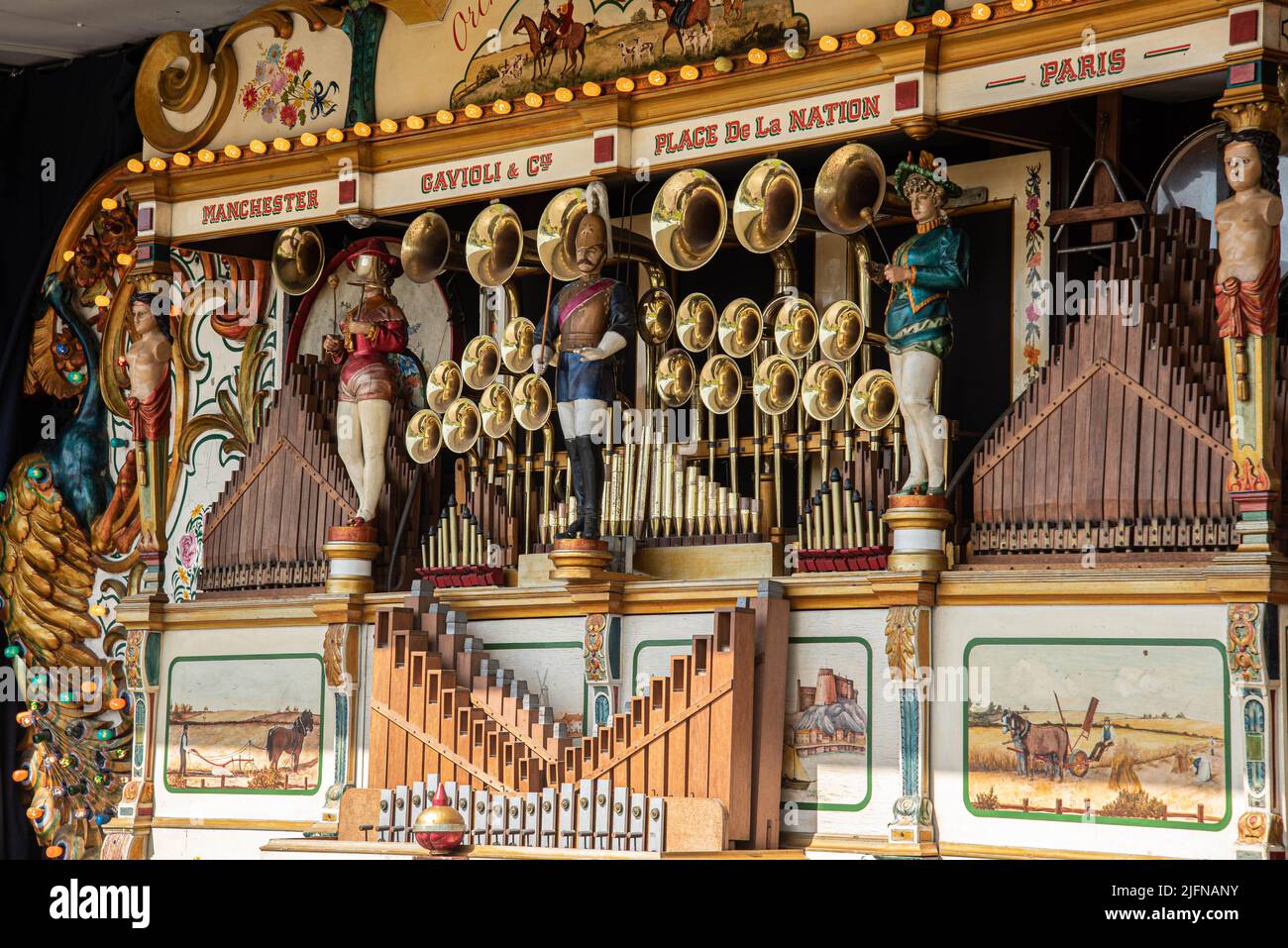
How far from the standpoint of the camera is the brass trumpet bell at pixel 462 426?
32.5 ft

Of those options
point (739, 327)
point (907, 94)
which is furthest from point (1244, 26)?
point (739, 327)

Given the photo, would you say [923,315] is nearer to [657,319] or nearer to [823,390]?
[823,390]

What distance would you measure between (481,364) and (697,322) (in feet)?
3.72

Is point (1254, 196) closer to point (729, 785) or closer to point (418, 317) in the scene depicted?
point (729, 785)

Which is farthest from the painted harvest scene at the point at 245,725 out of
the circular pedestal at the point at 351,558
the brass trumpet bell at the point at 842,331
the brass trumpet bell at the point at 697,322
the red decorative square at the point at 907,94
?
the red decorative square at the point at 907,94

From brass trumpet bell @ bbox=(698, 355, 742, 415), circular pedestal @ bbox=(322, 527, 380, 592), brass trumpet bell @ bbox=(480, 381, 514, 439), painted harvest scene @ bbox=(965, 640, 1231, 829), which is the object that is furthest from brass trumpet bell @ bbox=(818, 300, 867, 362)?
circular pedestal @ bbox=(322, 527, 380, 592)

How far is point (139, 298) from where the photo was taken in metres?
→ 10.9

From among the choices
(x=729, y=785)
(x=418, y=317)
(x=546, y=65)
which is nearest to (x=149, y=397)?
(x=418, y=317)

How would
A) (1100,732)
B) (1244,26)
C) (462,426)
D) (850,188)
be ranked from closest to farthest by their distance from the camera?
(1244,26), (1100,732), (850,188), (462,426)

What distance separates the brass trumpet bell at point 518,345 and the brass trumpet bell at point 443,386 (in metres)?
0.48

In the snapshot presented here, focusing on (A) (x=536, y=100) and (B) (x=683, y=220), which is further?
(A) (x=536, y=100)

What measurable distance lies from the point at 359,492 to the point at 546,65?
2.30m

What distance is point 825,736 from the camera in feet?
27.5

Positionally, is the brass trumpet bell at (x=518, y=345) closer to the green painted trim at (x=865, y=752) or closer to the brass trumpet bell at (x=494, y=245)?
the brass trumpet bell at (x=494, y=245)
